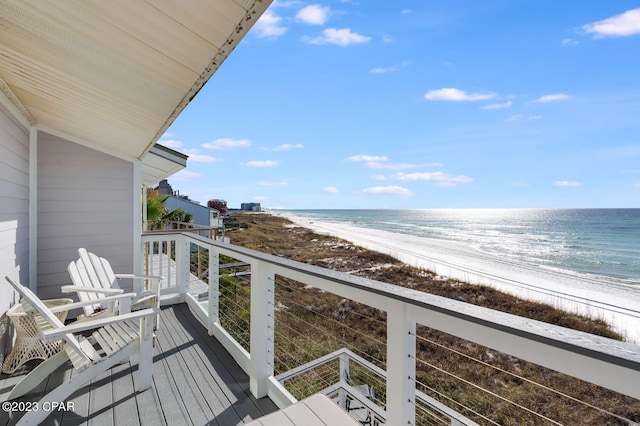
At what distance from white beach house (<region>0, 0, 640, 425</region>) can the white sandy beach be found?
38.4 ft

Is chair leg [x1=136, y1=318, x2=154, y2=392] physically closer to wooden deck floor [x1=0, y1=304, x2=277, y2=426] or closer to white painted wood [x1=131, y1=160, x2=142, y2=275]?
wooden deck floor [x1=0, y1=304, x2=277, y2=426]

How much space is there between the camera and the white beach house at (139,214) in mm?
1178

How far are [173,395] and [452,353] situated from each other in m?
10.1

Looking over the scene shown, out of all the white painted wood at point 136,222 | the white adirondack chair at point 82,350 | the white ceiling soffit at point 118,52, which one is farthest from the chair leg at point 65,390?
the white painted wood at point 136,222

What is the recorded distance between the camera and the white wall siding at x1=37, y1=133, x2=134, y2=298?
411cm

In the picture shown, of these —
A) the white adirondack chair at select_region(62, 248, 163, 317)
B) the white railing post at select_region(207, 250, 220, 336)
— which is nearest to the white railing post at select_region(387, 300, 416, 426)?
the white adirondack chair at select_region(62, 248, 163, 317)

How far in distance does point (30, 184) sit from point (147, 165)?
2475 mm

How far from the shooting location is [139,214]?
478 cm

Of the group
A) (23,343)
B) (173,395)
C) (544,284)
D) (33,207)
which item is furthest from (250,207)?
(173,395)

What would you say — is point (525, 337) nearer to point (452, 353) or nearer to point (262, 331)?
point (262, 331)

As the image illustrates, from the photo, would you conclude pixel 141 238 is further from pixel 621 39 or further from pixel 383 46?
pixel 621 39

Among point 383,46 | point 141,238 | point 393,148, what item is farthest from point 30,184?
point 393,148

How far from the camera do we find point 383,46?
1778cm

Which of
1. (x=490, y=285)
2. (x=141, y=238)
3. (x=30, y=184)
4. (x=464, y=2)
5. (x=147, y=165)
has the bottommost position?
(x=490, y=285)
